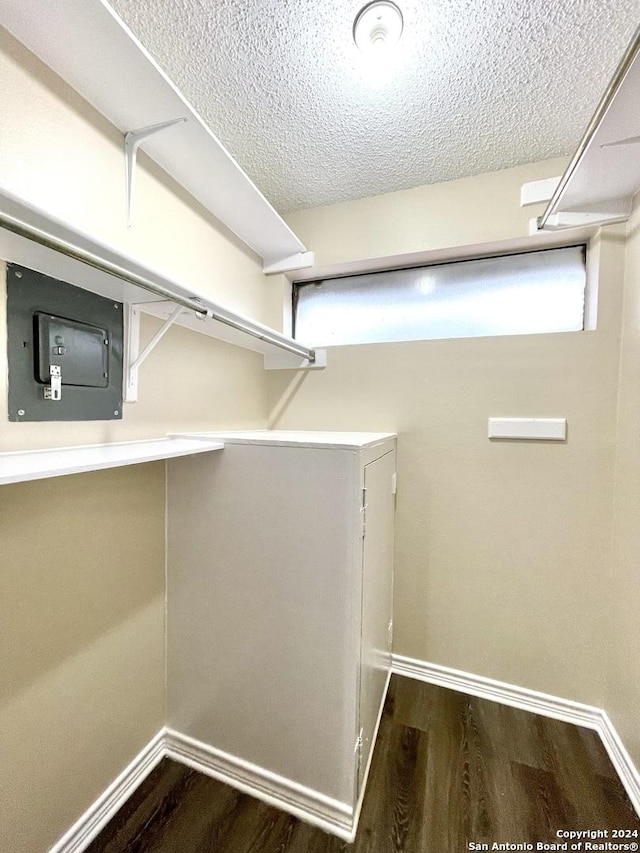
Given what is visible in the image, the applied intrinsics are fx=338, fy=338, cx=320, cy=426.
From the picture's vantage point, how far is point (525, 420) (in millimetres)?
1481

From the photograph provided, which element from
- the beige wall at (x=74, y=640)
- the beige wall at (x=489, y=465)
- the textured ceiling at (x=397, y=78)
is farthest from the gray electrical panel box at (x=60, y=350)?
the beige wall at (x=489, y=465)

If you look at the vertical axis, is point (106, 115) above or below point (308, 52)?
below

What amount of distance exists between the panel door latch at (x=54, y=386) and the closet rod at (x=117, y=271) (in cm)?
31

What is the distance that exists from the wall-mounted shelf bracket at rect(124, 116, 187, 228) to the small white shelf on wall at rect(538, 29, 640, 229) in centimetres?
120

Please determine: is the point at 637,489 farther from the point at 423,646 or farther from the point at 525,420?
the point at 423,646

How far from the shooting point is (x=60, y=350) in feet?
2.94

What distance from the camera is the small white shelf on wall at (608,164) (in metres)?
0.84

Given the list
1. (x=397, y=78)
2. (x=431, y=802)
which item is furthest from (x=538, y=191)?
(x=431, y=802)

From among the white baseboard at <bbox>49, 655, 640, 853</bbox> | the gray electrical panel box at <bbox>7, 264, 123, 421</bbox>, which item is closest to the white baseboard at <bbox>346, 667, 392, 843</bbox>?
the white baseboard at <bbox>49, 655, 640, 853</bbox>

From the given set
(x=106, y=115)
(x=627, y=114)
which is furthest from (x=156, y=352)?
(x=627, y=114)

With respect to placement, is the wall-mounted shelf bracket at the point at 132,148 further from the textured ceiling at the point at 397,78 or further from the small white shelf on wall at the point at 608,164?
the small white shelf on wall at the point at 608,164

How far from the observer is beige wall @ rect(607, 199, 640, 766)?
1.21m

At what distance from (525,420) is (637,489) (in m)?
0.44

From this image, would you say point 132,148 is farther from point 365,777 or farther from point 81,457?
point 365,777
